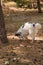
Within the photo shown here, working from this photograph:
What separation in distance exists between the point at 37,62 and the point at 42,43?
7.84ft

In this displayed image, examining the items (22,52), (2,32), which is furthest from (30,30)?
(22,52)

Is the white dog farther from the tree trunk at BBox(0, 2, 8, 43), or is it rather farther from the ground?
the tree trunk at BBox(0, 2, 8, 43)

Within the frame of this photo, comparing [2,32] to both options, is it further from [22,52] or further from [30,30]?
[22,52]

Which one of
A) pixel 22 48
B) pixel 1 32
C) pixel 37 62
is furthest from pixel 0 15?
pixel 37 62

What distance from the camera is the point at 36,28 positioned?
9.02 meters

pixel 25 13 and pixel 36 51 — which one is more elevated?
pixel 36 51

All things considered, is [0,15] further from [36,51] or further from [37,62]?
[37,62]

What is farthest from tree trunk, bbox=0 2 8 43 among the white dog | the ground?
the white dog

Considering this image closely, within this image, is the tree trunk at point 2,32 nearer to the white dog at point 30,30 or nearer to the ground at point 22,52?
the ground at point 22,52

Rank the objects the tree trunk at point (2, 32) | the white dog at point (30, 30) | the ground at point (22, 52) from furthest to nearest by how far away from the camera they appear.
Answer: the white dog at point (30, 30), the tree trunk at point (2, 32), the ground at point (22, 52)

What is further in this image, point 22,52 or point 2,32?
point 2,32

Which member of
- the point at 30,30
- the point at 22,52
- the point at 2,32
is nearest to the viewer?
the point at 22,52

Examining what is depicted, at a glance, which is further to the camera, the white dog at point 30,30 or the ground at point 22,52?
the white dog at point 30,30

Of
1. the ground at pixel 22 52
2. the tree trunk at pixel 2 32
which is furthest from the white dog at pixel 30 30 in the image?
the tree trunk at pixel 2 32
